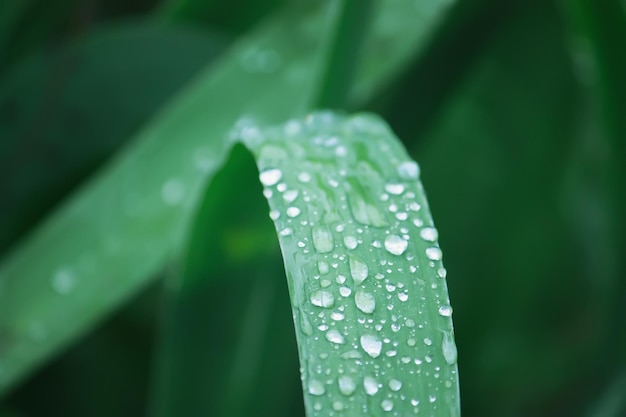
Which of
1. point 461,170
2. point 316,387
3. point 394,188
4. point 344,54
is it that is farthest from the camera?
point 461,170

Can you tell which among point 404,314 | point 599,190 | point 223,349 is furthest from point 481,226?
point 404,314

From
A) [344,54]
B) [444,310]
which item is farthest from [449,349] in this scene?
[344,54]

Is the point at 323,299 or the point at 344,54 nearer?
the point at 323,299

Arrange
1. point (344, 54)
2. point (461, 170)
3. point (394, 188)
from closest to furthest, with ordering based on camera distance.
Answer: point (394, 188), point (344, 54), point (461, 170)

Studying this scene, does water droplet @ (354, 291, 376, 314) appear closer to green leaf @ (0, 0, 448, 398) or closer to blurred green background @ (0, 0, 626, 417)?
green leaf @ (0, 0, 448, 398)

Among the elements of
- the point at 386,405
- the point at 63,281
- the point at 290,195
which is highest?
the point at 63,281

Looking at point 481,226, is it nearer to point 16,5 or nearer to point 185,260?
point 185,260

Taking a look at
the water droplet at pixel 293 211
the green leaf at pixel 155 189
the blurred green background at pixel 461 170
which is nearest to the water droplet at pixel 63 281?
the green leaf at pixel 155 189

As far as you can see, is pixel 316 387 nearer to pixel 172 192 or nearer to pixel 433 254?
pixel 433 254
